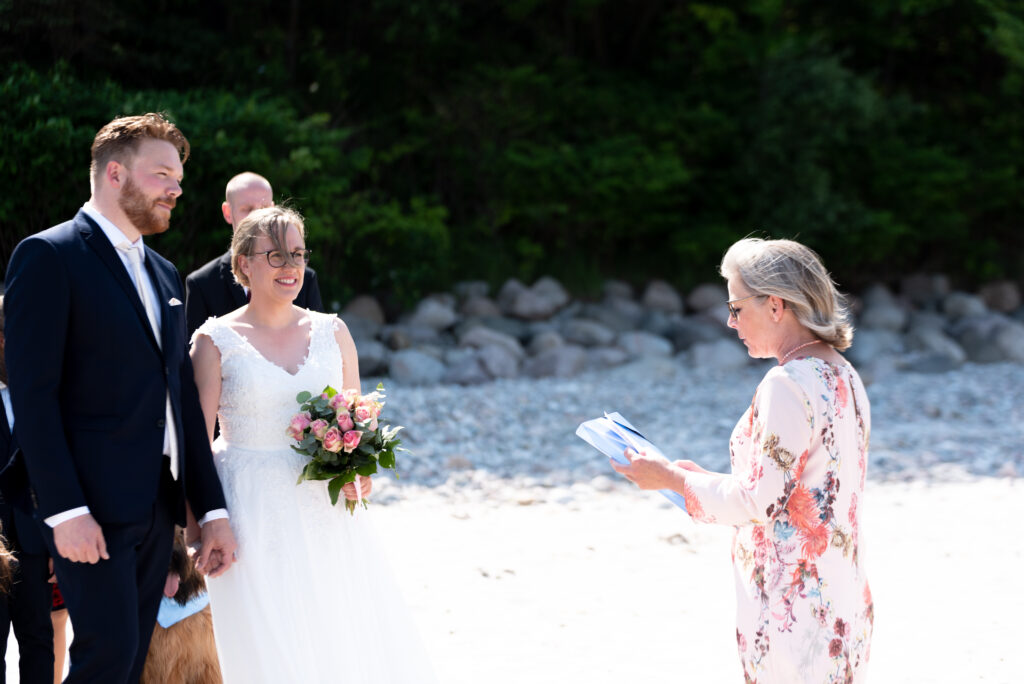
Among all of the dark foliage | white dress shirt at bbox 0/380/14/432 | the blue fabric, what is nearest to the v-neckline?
white dress shirt at bbox 0/380/14/432

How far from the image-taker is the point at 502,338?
1436cm

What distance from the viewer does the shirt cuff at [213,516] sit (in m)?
3.29

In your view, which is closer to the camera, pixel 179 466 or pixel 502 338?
pixel 179 466

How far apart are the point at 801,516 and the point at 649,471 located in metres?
0.46

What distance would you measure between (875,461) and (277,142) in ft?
24.7

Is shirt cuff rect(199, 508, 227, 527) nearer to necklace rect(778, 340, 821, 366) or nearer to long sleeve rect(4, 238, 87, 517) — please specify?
long sleeve rect(4, 238, 87, 517)

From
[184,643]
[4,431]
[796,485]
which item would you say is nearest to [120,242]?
[4,431]

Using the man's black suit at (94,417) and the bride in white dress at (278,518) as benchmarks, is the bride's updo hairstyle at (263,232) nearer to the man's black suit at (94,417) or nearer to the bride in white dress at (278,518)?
the bride in white dress at (278,518)

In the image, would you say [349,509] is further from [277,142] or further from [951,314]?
[951,314]

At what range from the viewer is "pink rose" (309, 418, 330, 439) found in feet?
11.1

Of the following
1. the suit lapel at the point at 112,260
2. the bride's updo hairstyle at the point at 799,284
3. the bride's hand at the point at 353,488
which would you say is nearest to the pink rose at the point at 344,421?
the bride's hand at the point at 353,488

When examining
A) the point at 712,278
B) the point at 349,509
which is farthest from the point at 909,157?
the point at 349,509

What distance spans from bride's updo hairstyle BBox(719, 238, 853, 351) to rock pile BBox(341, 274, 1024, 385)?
32.9 ft

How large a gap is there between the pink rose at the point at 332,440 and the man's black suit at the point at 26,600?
3.37ft
